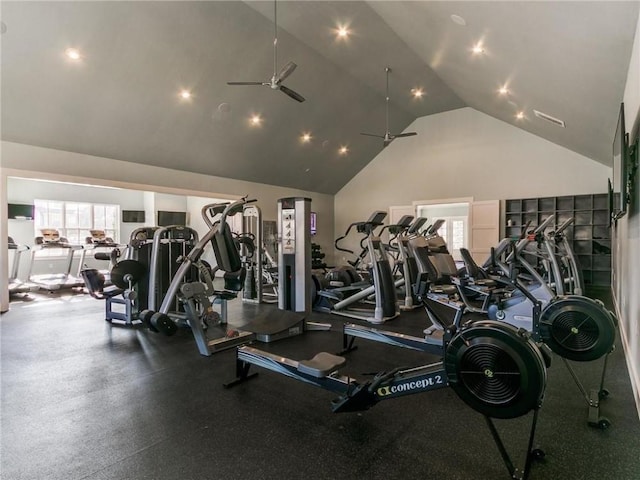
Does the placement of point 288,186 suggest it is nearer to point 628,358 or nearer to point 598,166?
point 598,166

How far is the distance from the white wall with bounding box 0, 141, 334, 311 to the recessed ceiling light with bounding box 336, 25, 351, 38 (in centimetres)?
437

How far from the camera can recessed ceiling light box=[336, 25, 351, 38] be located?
5605 mm

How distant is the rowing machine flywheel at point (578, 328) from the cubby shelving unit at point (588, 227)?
663 centimetres

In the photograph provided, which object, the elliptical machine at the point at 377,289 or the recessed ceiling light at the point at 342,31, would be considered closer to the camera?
the elliptical machine at the point at 377,289

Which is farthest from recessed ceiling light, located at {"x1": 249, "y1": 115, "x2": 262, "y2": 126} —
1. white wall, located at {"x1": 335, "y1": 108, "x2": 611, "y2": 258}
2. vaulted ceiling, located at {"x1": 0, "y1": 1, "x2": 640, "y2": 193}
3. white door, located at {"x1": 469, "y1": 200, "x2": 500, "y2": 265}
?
white door, located at {"x1": 469, "y1": 200, "x2": 500, "y2": 265}

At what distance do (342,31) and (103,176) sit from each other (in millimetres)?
4980

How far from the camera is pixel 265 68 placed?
247 inches

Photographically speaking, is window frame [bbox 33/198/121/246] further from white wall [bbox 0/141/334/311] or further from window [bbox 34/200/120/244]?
white wall [bbox 0/141/334/311]

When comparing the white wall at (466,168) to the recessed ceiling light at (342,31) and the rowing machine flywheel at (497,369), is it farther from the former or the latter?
the rowing machine flywheel at (497,369)

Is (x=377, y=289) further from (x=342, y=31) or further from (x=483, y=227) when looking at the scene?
(x=483, y=227)

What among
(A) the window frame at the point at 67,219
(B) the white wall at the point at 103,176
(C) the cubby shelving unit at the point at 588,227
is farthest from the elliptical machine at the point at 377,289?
(A) the window frame at the point at 67,219

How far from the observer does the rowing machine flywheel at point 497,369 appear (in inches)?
63.9

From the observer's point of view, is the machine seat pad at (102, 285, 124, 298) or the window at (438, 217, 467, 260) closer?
the machine seat pad at (102, 285, 124, 298)

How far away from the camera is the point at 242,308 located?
5.84 m
